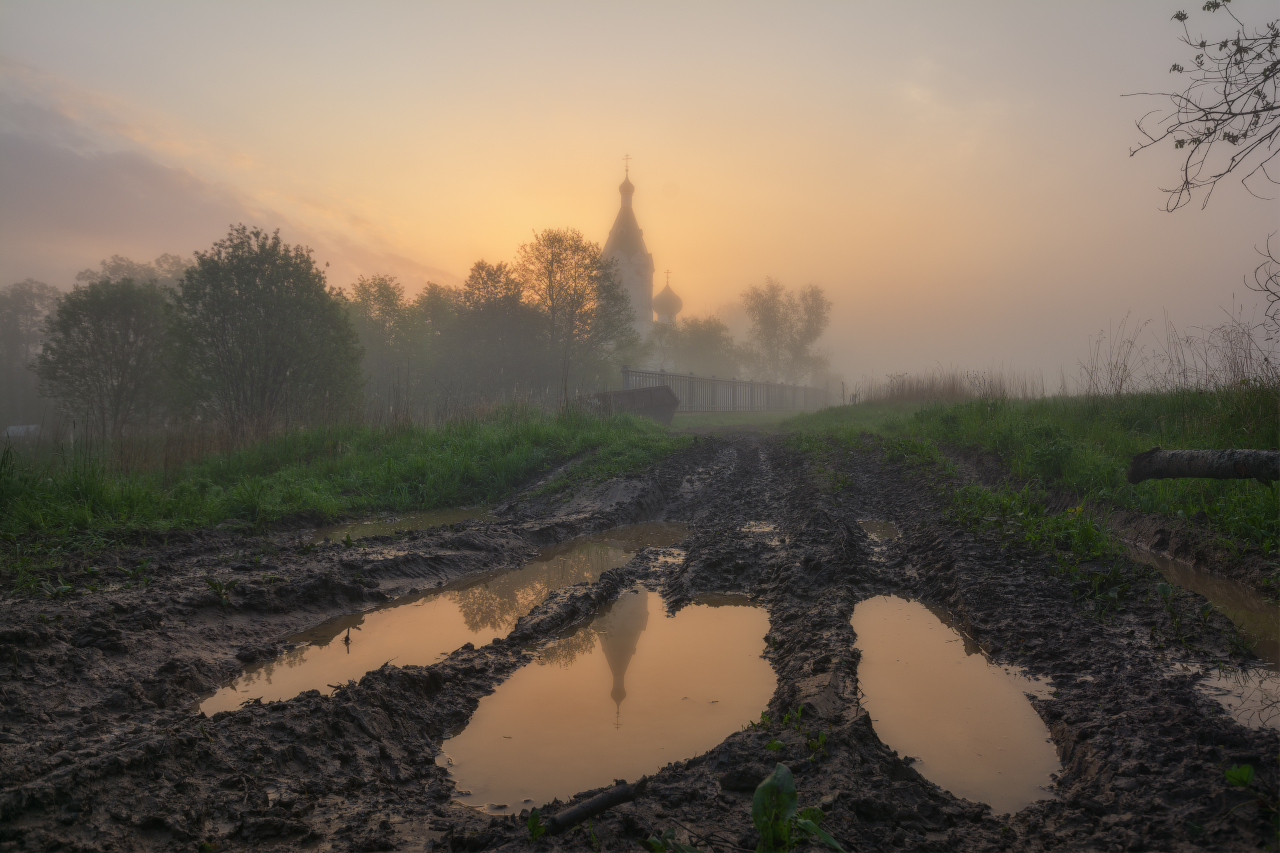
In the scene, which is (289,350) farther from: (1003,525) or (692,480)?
(1003,525)

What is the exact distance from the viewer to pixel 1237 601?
4121 millimetres

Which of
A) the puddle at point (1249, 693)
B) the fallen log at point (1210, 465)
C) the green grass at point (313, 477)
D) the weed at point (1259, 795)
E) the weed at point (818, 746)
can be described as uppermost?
the fallen log at point (1210, 465)

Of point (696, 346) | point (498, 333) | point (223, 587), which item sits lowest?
point (223, 587)

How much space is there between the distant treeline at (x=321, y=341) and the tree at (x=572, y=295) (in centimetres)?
7

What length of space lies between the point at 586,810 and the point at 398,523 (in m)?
6.04

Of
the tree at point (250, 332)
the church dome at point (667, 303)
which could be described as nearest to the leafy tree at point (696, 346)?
the church dome at point (667, 303)

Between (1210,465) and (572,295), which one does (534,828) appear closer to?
(1210,465)

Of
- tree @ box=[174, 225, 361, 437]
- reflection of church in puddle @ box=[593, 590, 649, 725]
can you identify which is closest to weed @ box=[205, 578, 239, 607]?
reflection of church in puddle @ box=[593, 590, 649, 725]

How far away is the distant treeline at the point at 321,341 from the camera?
61.4 feet

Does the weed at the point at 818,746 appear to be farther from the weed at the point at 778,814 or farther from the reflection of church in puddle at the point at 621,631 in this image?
the reflection of church in puddle at the point at 621,631

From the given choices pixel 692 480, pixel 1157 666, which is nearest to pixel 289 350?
pixel 692 480

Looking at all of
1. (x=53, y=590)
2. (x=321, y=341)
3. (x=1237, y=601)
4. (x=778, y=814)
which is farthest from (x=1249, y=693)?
(x=321, y=341)

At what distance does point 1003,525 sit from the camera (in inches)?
215

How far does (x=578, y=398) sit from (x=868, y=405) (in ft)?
39.2
